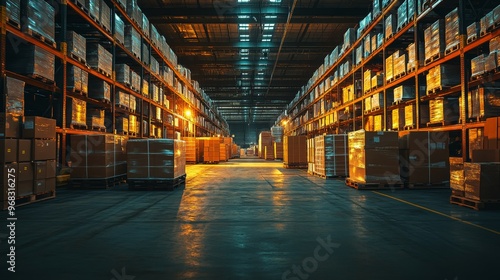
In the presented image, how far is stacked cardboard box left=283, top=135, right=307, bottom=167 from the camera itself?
17.0 meters

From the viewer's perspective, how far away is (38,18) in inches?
284

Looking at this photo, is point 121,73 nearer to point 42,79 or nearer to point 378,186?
point 42,79

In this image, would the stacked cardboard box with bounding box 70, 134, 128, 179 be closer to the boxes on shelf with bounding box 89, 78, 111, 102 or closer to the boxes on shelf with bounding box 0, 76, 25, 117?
the boxes on shelf with bounding box 0, 76, 25, 117

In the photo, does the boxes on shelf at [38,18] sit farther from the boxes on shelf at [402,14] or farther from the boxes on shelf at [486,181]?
the boxes on shelf at [402,14]

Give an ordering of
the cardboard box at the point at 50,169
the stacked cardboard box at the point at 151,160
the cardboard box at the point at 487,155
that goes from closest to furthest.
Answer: the cardboard box at the point at 487,155 < the cardboard box at the point at 50,169 < the stacked cardboard box at the point at 151,160

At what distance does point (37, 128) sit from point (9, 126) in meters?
0.61

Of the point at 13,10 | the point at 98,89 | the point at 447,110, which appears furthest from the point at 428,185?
the point at 13,10

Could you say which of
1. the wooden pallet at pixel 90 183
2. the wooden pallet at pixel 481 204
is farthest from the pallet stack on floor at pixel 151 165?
the wooden pallet at pixel 481 204

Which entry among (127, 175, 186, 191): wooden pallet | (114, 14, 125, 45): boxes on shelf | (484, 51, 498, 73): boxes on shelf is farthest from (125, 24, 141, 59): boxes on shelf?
(484, 51, 498, 73): boxes on shelf

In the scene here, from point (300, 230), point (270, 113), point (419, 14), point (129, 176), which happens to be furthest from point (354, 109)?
point (270, 113)

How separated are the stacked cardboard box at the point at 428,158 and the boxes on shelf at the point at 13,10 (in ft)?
29.5

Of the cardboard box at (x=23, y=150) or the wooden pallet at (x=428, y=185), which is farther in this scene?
the wooden pallet at (x=428, y=185)

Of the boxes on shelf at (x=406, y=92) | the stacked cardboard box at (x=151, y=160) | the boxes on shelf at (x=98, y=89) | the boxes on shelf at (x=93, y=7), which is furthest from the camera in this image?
the boxes on shelf at (x=406, y=92)

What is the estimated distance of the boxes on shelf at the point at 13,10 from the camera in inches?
251
